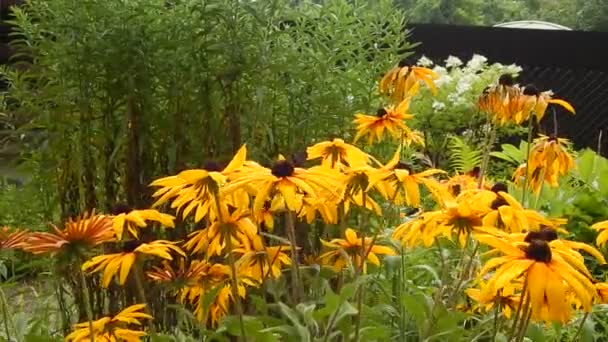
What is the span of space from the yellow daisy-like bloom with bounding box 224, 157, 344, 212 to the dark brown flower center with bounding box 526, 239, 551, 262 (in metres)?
0.27

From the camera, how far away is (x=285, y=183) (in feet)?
3.86

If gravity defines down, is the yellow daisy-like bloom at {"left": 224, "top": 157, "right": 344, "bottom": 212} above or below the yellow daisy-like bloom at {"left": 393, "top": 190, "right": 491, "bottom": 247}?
above

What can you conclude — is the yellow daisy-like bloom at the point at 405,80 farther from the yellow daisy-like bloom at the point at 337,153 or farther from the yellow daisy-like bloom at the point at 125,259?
the yellow daisy-like bloom at the point at 125,259

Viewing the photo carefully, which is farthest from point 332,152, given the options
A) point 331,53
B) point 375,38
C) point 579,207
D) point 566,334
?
point 579,207

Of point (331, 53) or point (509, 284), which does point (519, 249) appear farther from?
point (331, 53)

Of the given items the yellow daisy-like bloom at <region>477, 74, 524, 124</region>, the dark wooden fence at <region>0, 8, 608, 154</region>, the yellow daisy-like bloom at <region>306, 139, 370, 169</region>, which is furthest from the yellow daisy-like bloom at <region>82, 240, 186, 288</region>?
the dark wooden fence at <region>0, 8, 608, 154</region>

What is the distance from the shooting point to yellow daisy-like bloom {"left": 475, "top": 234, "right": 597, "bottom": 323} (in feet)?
3.40

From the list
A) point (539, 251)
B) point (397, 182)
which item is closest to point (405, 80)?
point (397, 182)

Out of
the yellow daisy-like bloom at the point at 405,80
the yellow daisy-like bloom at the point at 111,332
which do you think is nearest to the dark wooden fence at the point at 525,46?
the yellow daisy-like bloom at the point at 405,80

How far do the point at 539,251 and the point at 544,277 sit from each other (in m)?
0.04

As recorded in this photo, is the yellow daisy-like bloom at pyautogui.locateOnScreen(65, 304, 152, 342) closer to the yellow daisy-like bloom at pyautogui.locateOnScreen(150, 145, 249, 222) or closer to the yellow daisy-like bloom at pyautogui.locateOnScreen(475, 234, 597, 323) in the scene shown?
the yellow daisy-like bloom at pyautogui.locateOnScreen(150, 145, 249, 222)

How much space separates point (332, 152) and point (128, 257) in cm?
33

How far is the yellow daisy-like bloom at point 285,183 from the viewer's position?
1.17 metres

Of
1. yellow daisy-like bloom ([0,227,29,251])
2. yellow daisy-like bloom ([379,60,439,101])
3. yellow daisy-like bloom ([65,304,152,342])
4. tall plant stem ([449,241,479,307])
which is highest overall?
yellow daisy-like bloom ([379,60,439,101])
